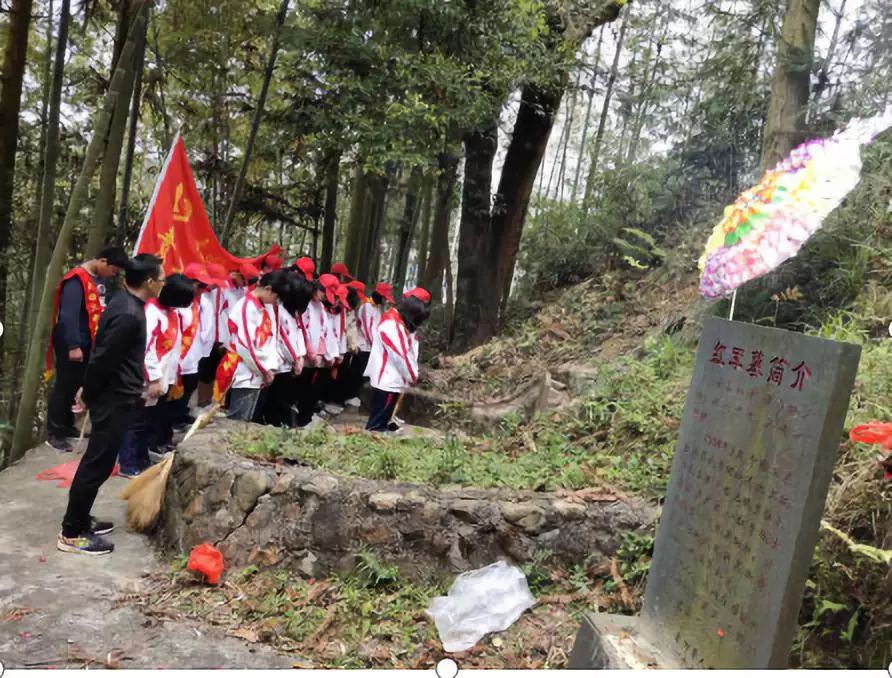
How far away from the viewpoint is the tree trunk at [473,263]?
9.23 meters

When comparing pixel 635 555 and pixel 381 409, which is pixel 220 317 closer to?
pixel 381 409

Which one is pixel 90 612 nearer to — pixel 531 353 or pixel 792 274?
pixel 792 274

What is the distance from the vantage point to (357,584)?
3289mm

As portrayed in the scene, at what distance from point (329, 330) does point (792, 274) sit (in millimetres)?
4242

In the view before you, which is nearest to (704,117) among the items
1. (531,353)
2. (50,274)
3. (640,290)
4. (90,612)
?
(640,290)

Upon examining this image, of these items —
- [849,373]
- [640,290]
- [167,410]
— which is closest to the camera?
[849,373]

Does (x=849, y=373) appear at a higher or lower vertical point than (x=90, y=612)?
higher

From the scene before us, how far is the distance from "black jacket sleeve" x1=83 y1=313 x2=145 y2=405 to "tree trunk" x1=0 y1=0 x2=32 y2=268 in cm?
99

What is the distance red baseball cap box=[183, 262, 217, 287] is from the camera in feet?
17.8

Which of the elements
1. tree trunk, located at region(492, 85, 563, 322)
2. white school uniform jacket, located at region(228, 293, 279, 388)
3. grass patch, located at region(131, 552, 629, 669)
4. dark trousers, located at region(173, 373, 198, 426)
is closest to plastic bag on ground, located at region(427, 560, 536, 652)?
grass patch, located at region(131, 552, 629, 669)

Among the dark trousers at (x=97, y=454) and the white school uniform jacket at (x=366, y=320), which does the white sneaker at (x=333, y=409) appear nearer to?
the white school uniform jacket at (x=366, y=320)

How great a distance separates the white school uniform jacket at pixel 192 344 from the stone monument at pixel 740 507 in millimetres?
3856

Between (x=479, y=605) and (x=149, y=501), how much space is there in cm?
204

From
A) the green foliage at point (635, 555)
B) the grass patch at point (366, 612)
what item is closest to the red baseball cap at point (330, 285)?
the grass patch at point (366, 612)
